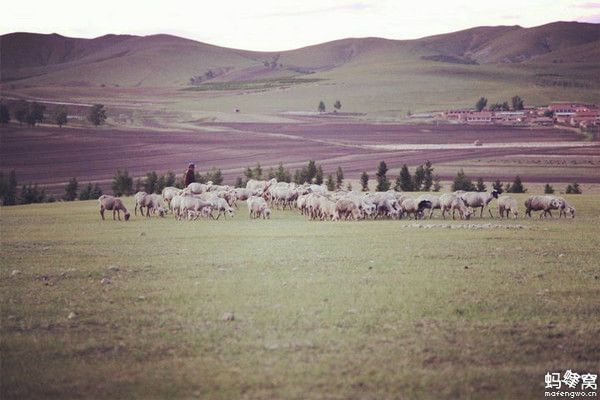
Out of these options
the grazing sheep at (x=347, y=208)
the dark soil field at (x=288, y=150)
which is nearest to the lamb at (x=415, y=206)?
the grazing sheep at (x=347, y=208)

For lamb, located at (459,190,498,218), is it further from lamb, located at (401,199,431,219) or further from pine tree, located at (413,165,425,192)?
pine tree, located at (413,165,425,192)

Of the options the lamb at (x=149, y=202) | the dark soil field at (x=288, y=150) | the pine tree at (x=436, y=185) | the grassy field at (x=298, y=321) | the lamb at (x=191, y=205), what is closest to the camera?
the grassy field at (x=298, y=321)

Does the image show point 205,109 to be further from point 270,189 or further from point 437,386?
point 437,386

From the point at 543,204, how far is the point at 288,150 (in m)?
83.2

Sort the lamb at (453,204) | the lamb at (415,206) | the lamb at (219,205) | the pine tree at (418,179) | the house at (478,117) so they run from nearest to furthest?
1. the lamb at (453,204)
2. the lamb at (415,206)
3. the lamb at (219,205)
4. the pine tree at (418,179)
5. the house at (478,117)

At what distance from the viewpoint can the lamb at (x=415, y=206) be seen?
31719 millimetres

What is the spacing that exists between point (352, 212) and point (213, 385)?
23108 mm

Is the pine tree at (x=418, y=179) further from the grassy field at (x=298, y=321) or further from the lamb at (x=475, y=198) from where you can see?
the grassy field at (x=298, y=321)

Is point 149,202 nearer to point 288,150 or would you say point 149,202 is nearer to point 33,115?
point 288,150

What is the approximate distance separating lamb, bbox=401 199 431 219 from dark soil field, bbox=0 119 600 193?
45821 mm

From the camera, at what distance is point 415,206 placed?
104 feet

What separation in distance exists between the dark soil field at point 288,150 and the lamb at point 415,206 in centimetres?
4582

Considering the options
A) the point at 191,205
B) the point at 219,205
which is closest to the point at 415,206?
the point at 219,205

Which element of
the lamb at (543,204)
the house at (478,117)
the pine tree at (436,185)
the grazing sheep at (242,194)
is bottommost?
the pine tree at (436,185)
